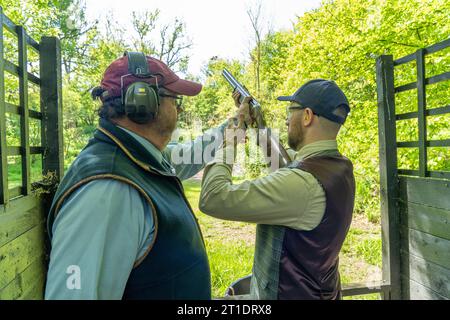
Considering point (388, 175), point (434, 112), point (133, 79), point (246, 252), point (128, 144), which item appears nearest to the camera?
point (128, 144)

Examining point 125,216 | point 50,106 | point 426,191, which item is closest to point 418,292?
point 426,191

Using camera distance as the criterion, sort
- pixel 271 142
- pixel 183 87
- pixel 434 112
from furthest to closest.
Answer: pixel 434 112, pixel 271 142, pixel 183 87

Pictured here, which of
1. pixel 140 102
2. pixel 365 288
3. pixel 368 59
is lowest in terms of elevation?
pixel 365 288

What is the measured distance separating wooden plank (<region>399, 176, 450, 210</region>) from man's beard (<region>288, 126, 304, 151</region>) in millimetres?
1138

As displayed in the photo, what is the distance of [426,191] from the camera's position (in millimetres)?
2518

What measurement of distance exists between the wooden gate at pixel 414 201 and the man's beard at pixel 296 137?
1.12m

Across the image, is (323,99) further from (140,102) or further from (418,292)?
(418,292)

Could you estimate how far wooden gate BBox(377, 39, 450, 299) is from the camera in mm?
2363


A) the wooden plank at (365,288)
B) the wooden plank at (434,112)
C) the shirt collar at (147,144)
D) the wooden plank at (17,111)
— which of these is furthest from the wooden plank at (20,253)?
the wooden plank at (434,112)

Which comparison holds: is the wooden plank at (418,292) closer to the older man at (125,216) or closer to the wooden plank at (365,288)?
the wooden plank at (365,288)

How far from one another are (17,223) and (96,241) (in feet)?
2.93

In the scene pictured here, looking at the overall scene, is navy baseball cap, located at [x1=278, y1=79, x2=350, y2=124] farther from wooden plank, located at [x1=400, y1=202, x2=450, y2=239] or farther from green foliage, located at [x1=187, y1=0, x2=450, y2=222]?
green foliage, located at [x1=187, y1=0, x2=450, y2=222]

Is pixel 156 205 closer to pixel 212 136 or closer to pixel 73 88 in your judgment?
pixel 212 136
